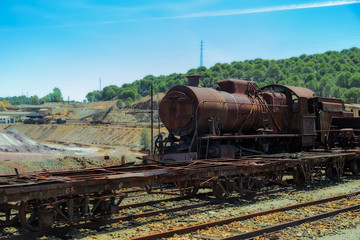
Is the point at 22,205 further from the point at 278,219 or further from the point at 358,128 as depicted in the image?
the point at 358,128

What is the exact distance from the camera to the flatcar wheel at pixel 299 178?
43.3 ft

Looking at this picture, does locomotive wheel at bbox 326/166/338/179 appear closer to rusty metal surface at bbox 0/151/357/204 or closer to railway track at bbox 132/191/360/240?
rusty metal surface at bbox 0/151/357/204

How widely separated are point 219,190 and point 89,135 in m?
56.7

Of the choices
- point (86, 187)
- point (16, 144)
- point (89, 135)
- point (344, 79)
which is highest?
point (344, 79)

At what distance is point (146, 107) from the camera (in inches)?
3844

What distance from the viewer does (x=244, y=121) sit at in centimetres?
1473

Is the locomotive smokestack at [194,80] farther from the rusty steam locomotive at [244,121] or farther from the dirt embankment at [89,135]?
the dirt embankment at [89,135]

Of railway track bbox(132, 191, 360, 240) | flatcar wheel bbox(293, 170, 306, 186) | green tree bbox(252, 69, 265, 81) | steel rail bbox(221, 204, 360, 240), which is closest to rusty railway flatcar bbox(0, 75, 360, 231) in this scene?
flatcar wheel bbox(293, 170, 306, 186)

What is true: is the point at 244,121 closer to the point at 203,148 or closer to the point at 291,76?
the point at 203,148

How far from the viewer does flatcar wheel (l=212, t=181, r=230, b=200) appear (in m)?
10.7

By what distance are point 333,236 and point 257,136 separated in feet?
24.2

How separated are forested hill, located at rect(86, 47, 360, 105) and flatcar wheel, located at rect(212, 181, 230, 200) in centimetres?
6508

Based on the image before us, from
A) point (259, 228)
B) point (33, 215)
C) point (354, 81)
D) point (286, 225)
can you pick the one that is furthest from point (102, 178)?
point (354, 81)

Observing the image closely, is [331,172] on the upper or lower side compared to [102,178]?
lower
